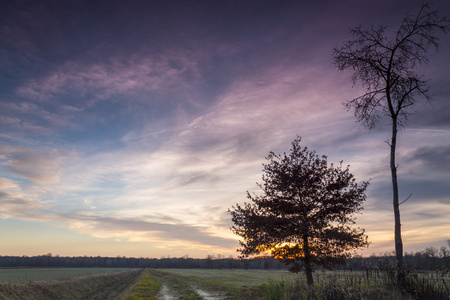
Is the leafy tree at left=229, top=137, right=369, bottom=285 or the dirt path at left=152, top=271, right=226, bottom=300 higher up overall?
the leafy tree at left=229, top=137, right=369, bottom=285

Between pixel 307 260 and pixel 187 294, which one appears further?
pixel 187 294

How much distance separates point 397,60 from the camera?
15867 millimetres

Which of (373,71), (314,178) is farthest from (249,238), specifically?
(373,71)

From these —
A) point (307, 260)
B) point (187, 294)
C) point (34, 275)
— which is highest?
point (307, 260)

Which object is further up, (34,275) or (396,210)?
(396,210)

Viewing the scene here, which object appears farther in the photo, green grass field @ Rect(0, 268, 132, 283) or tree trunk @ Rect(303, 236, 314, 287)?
green grass field @ Rect(0, 268, 132, 283)

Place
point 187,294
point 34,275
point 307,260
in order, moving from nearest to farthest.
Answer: point 307,260 → point 187,294 → point 34,275

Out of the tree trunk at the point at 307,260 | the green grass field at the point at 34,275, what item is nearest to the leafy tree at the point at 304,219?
the tree trunk at the point at 307,260

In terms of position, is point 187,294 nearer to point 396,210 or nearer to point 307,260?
point 307,260

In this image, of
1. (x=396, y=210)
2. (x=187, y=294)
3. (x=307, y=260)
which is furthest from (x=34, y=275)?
(x=396, y=210)

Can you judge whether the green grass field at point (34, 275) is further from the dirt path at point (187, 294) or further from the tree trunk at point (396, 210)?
the tree trunk at point (396, 210)

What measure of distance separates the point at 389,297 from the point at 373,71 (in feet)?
Answer: 38.4

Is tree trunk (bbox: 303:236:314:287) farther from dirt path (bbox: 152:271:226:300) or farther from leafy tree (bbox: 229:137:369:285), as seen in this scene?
dirt path (bbox: 152:271:226:300)

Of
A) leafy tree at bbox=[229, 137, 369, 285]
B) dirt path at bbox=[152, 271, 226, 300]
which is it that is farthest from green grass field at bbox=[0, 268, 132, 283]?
leafy tree at bbox=[229, 137, 369, 285]
